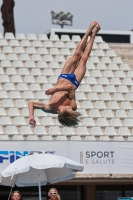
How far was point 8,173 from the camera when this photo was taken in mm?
11836

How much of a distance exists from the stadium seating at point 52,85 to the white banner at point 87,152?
150 cm

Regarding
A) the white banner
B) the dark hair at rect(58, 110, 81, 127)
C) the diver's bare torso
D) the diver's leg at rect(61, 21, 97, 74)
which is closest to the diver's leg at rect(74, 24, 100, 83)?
the diver's leg at rect(61, 21, 97, 74)

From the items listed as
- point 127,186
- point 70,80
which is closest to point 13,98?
point 127,186

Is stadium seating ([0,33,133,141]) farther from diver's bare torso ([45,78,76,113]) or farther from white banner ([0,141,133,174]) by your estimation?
diver's bare torso ([45,78,76,113])

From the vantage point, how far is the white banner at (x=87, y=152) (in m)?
16.8

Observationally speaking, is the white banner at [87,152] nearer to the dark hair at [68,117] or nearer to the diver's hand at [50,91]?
the dark hair at [68,117]

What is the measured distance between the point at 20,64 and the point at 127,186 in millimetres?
5264

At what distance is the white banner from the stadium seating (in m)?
1.50

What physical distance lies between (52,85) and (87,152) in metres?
3.94

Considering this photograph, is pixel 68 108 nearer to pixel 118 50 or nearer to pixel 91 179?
pixel 91 179

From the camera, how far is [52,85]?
2052 cm

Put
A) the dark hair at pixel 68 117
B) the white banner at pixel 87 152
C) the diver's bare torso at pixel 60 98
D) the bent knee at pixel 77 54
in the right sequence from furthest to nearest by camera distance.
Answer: the white banner at pixel 87 152
the bent knee at pixel 77 54
the diver's bare torso at pixel 60 98
the dark hair at pixel 68 117

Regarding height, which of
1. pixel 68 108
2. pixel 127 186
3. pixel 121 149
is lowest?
pixel 127 186

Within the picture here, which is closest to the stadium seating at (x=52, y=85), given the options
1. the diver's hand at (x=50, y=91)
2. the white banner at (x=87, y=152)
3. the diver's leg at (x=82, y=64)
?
the white banner at (x=87, y=152)
